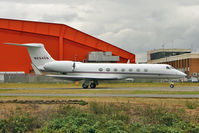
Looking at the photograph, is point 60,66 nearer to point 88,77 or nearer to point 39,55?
point 39,55

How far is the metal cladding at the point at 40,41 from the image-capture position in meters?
53.6

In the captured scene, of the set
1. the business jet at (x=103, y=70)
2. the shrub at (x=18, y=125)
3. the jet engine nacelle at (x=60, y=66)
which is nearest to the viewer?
the shrub at (x=18, y=125)

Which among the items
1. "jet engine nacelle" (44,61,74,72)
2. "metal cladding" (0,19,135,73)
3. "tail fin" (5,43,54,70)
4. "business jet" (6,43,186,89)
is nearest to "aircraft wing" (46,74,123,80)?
"business jet" (6,43,186,89)

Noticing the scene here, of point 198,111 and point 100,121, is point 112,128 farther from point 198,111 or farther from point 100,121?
point 198,111

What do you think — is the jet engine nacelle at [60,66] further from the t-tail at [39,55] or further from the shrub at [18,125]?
the shrub at [18,125]

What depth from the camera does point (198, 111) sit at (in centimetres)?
1462

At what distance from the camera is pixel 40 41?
54.8m

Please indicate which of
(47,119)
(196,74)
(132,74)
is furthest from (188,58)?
(47,119)

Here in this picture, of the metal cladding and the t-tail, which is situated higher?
the metal cladding

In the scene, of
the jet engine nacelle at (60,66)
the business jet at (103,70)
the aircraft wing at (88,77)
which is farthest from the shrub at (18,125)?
the jet engine nacelle at (60,66)

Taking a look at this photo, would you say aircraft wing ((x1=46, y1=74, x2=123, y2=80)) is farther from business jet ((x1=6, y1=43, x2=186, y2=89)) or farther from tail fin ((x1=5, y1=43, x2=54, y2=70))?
tail fin ((x1=5, y1=43, x2=54, y2=70))

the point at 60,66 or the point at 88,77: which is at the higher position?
the point at 60,66

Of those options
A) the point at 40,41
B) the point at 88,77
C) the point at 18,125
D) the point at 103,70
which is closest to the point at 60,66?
the point at 88,77

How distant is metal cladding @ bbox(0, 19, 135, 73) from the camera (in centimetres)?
5359
